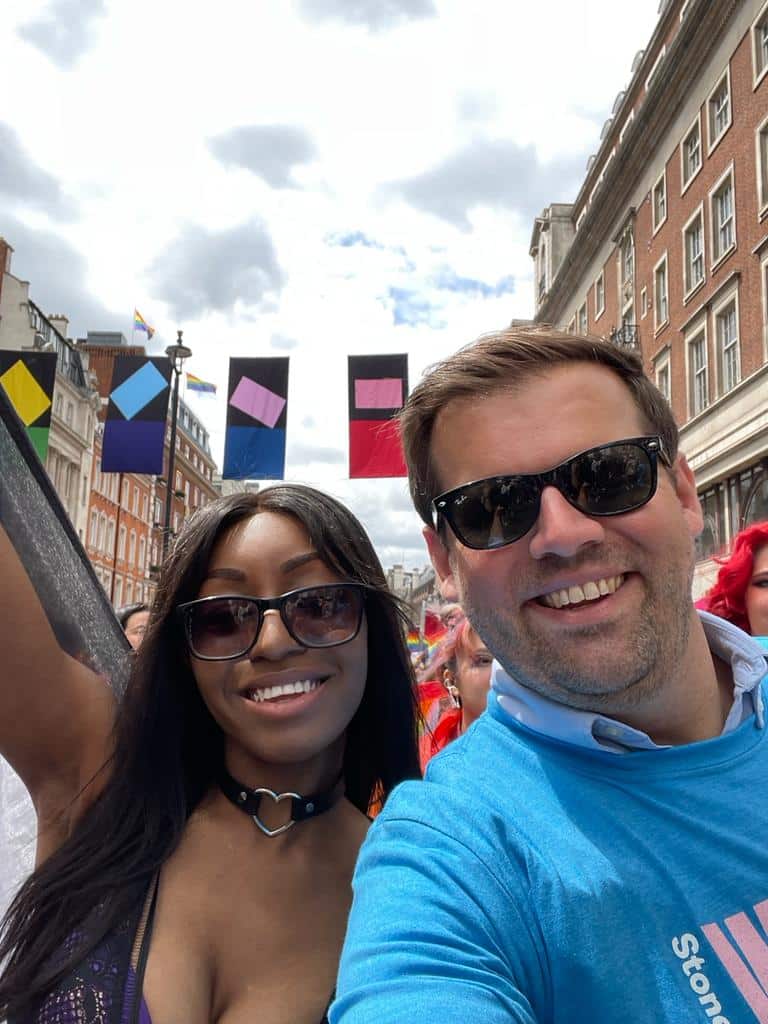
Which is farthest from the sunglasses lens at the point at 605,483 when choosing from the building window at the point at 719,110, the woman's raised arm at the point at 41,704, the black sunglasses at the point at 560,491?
the building window at the point at 719,110

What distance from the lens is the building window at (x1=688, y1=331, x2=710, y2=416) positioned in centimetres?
2008

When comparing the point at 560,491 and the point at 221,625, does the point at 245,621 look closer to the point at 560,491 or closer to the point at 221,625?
the point at 221,625

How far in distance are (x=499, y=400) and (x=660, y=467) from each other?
31 centimetres

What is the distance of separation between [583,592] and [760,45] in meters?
20.2

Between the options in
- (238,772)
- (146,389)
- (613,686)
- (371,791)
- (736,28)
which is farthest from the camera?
(736,28)

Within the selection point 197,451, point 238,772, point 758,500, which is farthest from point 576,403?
point 197,451

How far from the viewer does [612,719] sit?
118cm

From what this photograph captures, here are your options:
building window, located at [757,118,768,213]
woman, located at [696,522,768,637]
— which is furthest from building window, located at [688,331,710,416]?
woman, located at [696,522,768,637]

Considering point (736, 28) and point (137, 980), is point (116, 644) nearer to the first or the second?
point (137, 980)

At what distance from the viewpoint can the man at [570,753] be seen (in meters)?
0.93

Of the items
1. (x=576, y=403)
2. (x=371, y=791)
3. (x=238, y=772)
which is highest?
(x=576, y=403)

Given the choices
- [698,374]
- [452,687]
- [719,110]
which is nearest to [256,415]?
[452,687]

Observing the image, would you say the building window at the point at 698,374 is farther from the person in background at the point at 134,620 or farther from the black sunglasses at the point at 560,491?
the black sunglasses at the point at 560,491

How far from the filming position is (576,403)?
130 centimetres
